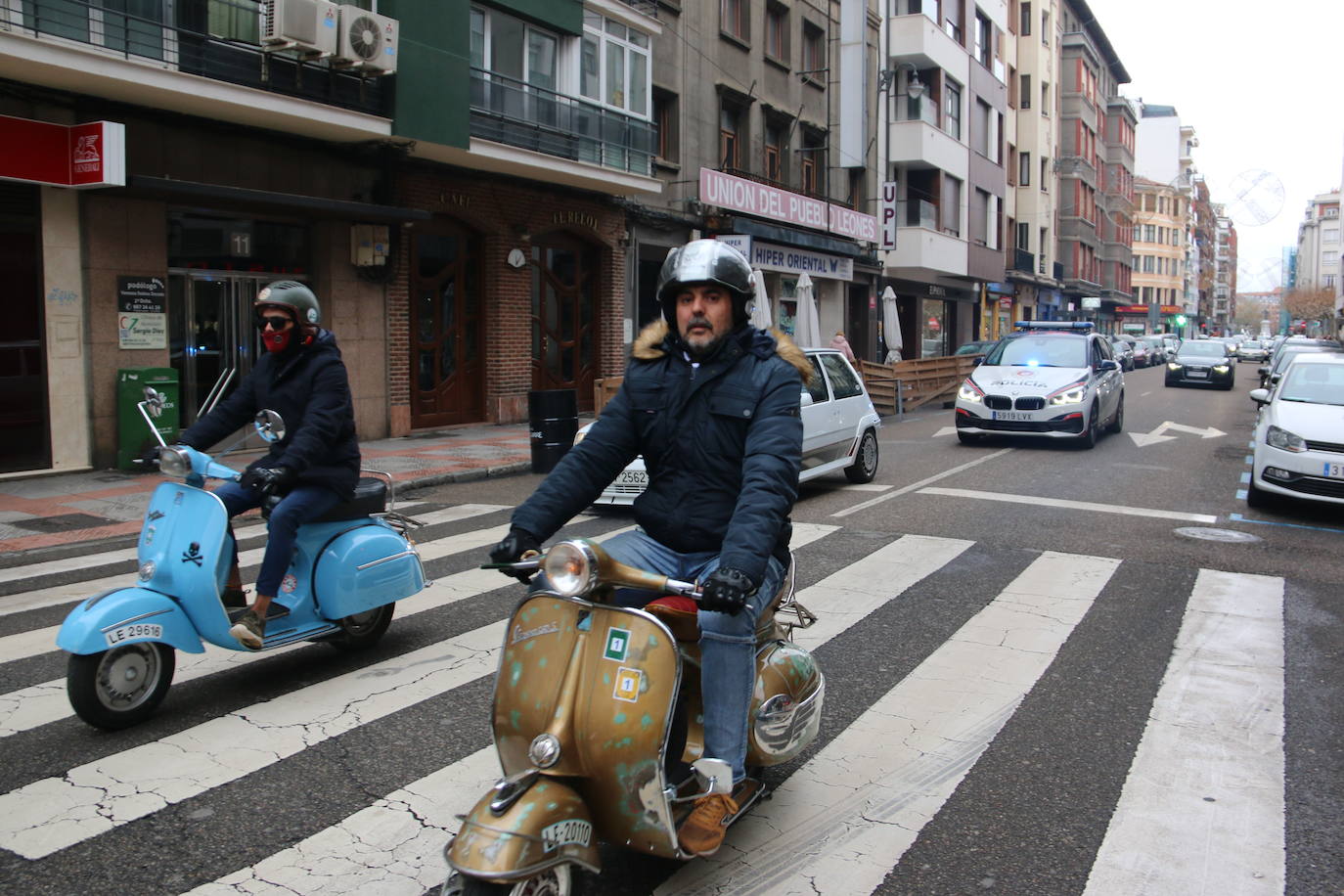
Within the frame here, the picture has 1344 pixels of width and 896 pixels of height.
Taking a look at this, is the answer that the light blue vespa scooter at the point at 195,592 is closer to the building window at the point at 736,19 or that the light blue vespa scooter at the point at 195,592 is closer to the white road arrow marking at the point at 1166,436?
the white road arrow marking at the point at 1166,436

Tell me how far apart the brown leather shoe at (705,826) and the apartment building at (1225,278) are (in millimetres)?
161226

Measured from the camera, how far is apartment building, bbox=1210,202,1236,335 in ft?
502

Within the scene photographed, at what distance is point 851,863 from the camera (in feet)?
11.1

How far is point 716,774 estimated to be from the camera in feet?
9.89

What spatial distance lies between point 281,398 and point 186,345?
9.87 meters

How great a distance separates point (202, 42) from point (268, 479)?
10.5 metres

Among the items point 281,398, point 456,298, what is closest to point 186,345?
point 456,298

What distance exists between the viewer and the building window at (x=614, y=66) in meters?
19.9

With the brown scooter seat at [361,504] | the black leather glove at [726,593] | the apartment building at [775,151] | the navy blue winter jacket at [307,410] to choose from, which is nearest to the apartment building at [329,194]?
the apartment building at [775,151]

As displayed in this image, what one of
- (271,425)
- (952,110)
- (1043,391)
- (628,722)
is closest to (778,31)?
(952,110)

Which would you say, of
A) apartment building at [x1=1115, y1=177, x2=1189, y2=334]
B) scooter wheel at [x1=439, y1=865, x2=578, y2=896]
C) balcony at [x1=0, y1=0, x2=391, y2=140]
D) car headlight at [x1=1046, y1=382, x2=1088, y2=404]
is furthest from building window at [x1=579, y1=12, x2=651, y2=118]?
apartment building at [x1=1115, y1=177, x2=1189, y2=334]

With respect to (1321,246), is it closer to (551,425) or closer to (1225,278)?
(1225,278)

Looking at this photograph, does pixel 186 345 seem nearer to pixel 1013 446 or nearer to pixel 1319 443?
pixel 1013 446

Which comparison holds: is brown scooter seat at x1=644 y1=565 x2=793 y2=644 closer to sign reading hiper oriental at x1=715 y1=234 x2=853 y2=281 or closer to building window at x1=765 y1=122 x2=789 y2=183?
sign reading hiper oriental at x1=715 y1=234 x2=853 y2=281
